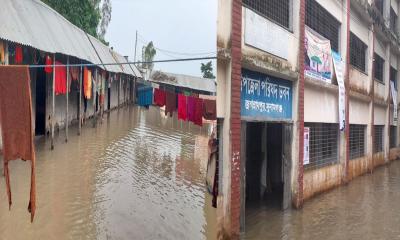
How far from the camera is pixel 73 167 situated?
10742 millimetres

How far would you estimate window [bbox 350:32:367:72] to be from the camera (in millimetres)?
16547

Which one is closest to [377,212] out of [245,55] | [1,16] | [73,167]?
[245,55]

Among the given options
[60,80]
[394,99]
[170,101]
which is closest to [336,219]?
[170,101]

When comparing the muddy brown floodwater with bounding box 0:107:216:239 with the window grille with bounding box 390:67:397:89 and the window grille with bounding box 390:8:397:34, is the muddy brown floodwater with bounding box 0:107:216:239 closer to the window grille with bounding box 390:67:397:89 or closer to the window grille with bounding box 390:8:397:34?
the window grille with bounding box 390:67:397:89

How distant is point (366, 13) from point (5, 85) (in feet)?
52.6

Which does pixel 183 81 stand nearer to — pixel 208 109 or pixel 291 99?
pixel 208 109

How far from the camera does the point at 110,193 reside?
8.84 meters

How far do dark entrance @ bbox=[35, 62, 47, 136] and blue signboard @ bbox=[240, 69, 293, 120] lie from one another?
8805 millimetres

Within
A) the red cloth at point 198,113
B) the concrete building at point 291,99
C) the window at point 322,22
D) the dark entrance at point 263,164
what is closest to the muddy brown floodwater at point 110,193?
the concrete building at point 291,99

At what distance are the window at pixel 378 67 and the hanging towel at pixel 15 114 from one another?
64.0 feet

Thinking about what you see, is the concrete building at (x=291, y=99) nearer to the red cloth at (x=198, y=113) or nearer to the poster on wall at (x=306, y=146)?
the poster on wall at (x=306, y=146)

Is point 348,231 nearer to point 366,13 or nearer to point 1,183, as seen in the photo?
point 1,183

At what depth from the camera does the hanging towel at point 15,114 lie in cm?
448

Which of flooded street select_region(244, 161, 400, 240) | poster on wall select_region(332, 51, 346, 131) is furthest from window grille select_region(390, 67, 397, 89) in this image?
flooded street select_region(244, 161, 400, 240)
